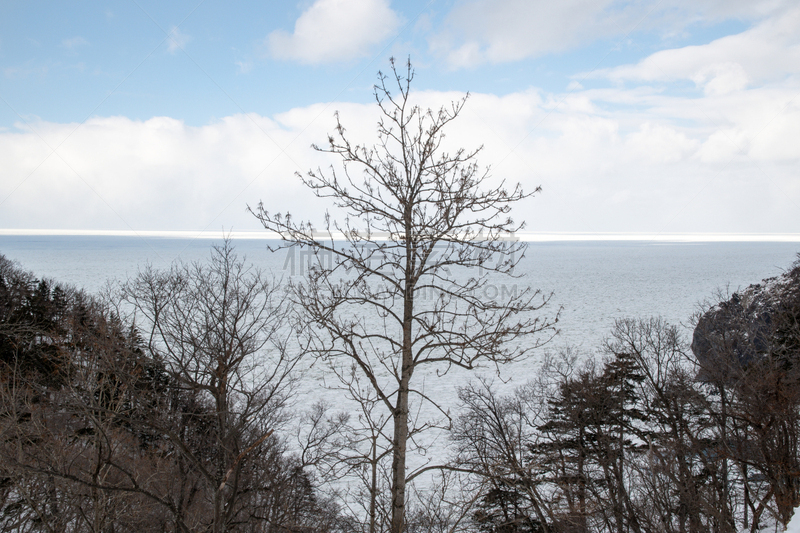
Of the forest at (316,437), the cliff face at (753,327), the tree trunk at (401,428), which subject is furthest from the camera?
the cliff face at (753,327)

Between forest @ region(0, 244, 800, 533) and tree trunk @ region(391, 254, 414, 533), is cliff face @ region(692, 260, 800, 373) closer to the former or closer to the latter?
forest @ region(0, 244, 800, 533)

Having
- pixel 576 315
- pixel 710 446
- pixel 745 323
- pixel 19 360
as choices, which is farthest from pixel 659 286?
pixel 19 360

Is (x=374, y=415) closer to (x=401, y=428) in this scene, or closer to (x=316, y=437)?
(x=316, y=437)

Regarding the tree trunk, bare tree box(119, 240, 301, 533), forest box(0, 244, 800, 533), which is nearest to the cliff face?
forest box(0, 244, 800, 533)

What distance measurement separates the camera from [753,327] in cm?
2638

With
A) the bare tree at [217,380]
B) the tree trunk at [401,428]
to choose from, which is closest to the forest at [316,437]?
the bare tree at [217,380]

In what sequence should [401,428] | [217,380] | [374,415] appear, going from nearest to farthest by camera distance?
[401,428], [217,380], [374,415]

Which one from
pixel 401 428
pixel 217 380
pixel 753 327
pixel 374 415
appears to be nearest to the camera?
pixel 401 428

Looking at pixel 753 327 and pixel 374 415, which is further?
pixel 374 415

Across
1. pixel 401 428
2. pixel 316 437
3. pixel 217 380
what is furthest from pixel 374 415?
pixel 401 428

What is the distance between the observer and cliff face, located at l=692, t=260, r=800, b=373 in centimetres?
2153

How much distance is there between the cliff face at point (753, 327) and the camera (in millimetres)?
21531

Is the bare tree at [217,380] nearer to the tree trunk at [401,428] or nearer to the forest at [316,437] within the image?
the forest at [316,437]

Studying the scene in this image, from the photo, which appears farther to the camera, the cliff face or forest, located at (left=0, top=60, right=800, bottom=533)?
the cliff face
